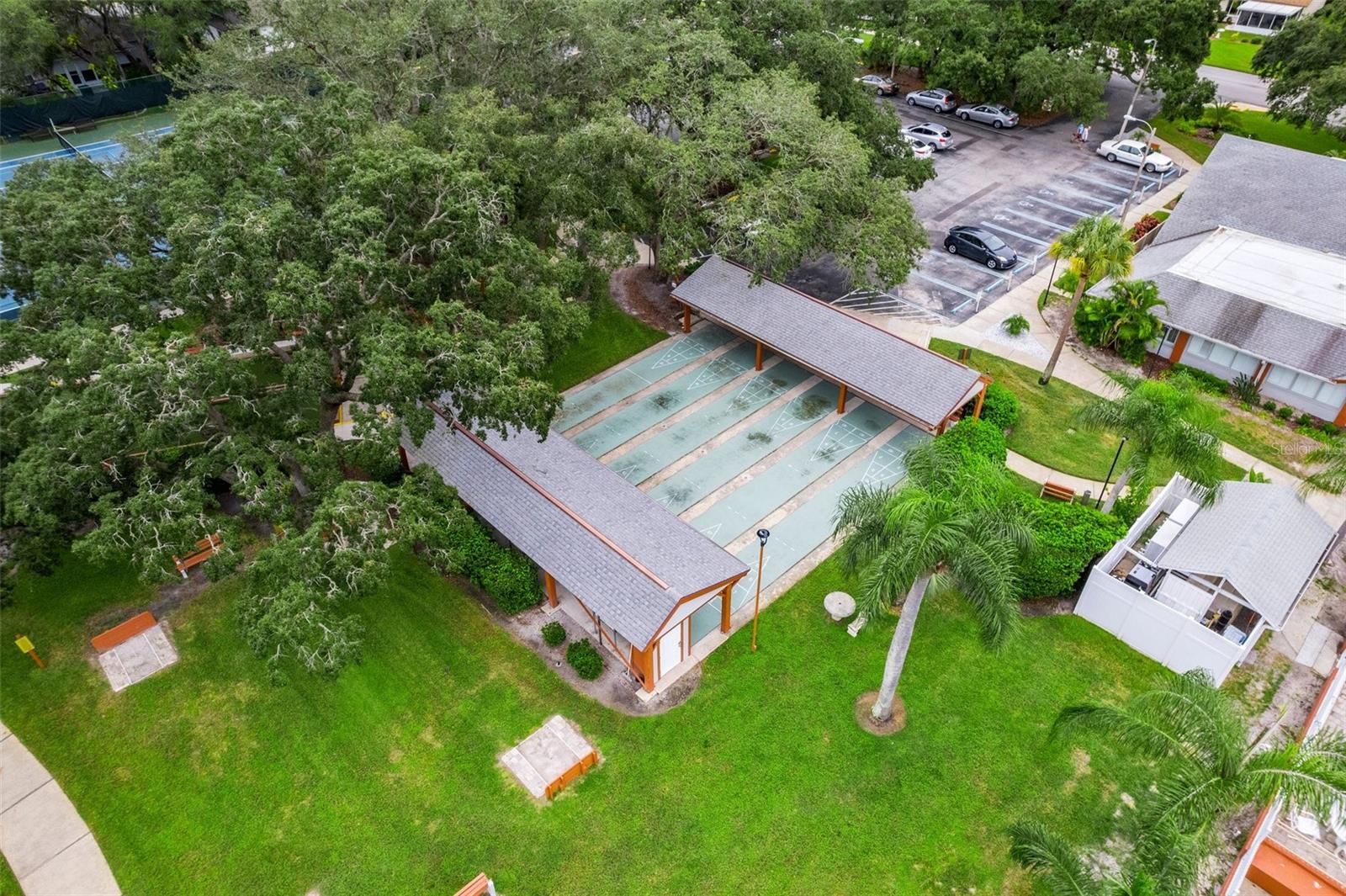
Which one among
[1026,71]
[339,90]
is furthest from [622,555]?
[1026,71]

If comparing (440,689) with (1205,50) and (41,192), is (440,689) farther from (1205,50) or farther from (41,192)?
(1205,50)

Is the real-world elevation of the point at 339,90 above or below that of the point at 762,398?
above

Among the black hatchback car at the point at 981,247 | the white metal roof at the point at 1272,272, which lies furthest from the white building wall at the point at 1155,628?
the black hatchback car at the point at 981,247

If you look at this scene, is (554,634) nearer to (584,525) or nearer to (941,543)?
(584,525)

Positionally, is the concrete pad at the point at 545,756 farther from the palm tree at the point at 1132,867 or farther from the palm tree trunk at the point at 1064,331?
the palm tree trunk at the point at 1064,331

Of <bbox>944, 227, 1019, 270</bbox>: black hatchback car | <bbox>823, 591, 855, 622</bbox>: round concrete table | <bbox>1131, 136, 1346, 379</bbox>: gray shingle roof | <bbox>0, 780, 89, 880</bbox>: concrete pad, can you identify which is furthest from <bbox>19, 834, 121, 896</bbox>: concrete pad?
<bbox>944, 227, 1019, 270</bbox>: black hatchback car

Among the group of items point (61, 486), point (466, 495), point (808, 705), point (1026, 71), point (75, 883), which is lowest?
point (75, 883)

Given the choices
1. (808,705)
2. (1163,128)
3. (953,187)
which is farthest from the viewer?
(1163,128)
